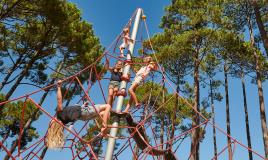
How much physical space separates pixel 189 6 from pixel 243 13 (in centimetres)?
212

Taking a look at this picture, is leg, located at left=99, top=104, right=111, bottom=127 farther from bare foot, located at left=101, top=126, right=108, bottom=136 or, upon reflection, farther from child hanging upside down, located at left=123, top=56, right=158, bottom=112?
child hanging upside down, located at left=123, top=56, right=158, bottom=112

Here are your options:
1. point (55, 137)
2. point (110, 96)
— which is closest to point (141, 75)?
point (110, 96)

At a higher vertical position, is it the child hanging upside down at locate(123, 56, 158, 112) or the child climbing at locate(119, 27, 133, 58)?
the child climbing at locate(119, 27, 133, 58)

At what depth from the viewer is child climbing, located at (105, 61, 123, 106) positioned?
15.7 feet

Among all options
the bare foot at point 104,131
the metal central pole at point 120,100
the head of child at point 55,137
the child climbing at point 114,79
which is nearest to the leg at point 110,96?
the child climbing at point 114,79

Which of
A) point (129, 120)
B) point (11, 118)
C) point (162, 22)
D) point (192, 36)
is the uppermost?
point (162, 22)

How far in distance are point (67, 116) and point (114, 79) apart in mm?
1109

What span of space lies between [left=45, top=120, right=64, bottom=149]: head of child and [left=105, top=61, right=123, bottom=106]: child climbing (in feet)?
3.26

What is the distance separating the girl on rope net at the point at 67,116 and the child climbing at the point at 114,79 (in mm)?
592

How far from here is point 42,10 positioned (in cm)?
1034

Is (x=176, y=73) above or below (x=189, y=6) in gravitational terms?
below

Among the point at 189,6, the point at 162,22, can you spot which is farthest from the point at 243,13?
the point at 162,22

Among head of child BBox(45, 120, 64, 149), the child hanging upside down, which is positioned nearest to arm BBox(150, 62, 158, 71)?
the child hanging upside down

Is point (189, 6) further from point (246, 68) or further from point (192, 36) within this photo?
point (246, 68)
